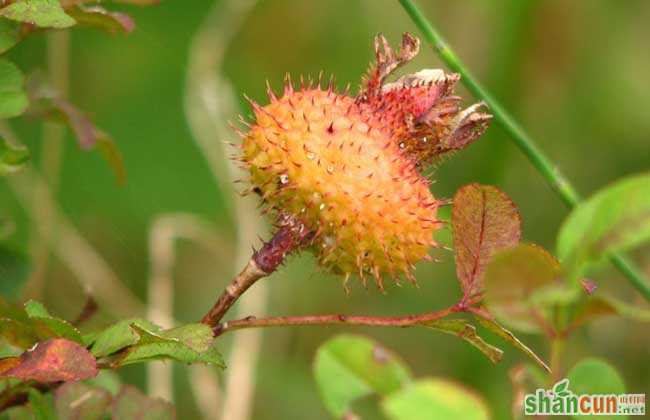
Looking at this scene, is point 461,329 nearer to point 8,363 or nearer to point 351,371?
point 351,371

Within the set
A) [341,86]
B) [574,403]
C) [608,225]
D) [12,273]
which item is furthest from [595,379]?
[341,86]

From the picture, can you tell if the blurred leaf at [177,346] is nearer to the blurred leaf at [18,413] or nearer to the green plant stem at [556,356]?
the blurred leaf at [18,413]

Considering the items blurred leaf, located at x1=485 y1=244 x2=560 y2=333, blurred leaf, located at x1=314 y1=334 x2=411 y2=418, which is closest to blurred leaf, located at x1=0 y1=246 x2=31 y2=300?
blurred leaf, located at x1=314 y1=334 x2=411 y2=418

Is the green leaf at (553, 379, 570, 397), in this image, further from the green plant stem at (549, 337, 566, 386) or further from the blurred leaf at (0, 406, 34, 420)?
the blurred leaf at (0, 406, 34, 420)

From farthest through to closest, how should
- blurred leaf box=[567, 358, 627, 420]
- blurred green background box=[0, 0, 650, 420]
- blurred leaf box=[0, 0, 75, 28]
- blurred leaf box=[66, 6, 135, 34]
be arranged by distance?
blurred green background box=[0, 0, 650, 420] → blurred leaf box=[66, 6, 135, 34] → blurred leaf box=[0, 0, 75, 28] → blurred leaf box=[567, 358, 627, 420]

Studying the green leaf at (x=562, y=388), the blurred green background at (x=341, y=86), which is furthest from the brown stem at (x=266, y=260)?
the blurred green background at (x=341, y=86)
